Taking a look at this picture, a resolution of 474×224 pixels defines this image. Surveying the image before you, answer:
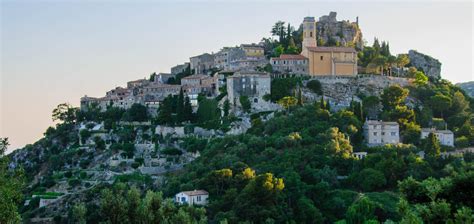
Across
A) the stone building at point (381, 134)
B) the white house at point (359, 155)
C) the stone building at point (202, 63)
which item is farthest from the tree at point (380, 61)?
the white house at point (359, 155)

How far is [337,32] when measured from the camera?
261 feet

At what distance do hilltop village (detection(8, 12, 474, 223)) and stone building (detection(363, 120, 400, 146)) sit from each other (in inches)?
3.8

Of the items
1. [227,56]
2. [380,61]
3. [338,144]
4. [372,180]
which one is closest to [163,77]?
[227,56]

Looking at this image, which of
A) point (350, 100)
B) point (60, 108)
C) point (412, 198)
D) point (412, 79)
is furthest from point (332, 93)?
point (412, 198)

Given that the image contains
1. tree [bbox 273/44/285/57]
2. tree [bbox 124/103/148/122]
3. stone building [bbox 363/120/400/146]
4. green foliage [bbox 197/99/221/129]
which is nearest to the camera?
stone building [bbox 363/120/400/146]

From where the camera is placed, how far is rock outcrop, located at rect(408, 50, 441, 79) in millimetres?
78688

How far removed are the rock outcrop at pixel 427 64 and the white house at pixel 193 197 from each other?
40256mm

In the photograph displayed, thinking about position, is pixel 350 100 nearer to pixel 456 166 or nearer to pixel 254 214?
pixel 456 166

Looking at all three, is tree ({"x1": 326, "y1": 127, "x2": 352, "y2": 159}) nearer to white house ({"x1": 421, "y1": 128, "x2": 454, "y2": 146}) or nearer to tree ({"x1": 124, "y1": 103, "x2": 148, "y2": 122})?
white house ({"x1": 421, "y1": 128, "x2": 454, "y2": 146})

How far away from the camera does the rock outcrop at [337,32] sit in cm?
7788

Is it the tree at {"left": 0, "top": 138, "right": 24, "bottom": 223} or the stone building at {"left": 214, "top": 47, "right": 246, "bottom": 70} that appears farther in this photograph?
the stone building at {"left": 214, "top": 47, "right": 246, "bottom": 70}

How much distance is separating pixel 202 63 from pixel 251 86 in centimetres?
1531

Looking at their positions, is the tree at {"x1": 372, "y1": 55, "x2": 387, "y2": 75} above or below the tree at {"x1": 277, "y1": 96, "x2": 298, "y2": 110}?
above

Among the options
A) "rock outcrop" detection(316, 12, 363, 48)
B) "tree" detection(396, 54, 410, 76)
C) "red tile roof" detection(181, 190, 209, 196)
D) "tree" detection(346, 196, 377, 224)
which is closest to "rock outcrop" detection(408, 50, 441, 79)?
"tree" detection(396, 54, 410, 76)
